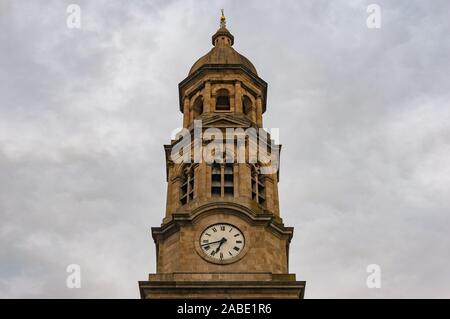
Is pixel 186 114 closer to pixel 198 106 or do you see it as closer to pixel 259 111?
pixel 198 106

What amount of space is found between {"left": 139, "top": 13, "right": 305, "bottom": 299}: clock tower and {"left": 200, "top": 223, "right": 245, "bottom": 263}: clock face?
0.06 metres

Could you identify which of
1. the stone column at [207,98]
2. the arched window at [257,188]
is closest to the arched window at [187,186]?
the arched window at [257,188]

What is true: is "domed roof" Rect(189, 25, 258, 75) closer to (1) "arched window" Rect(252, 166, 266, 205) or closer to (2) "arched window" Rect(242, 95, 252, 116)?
(2) "arched window" Rect(242, 95, 252, 116)

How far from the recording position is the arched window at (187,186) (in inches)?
2365

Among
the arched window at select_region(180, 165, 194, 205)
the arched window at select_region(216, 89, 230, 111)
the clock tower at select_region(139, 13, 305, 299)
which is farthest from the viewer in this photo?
the arched window at select_region(216, 89, 230, 111)

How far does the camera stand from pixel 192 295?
51.8 m

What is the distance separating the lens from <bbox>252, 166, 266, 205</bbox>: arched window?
6016 centimetres

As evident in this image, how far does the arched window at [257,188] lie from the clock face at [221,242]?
14.2 feet

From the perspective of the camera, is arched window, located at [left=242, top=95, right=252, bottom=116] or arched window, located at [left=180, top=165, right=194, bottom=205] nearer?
arched window, located at [left=180, top=165, right=194, bottom=205]

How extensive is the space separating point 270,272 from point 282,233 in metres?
4.42

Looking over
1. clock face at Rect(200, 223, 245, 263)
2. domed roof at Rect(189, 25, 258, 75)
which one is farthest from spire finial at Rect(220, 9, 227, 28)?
clock face at Rect(200, 223, 245, 263)

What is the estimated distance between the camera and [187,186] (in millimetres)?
60750
